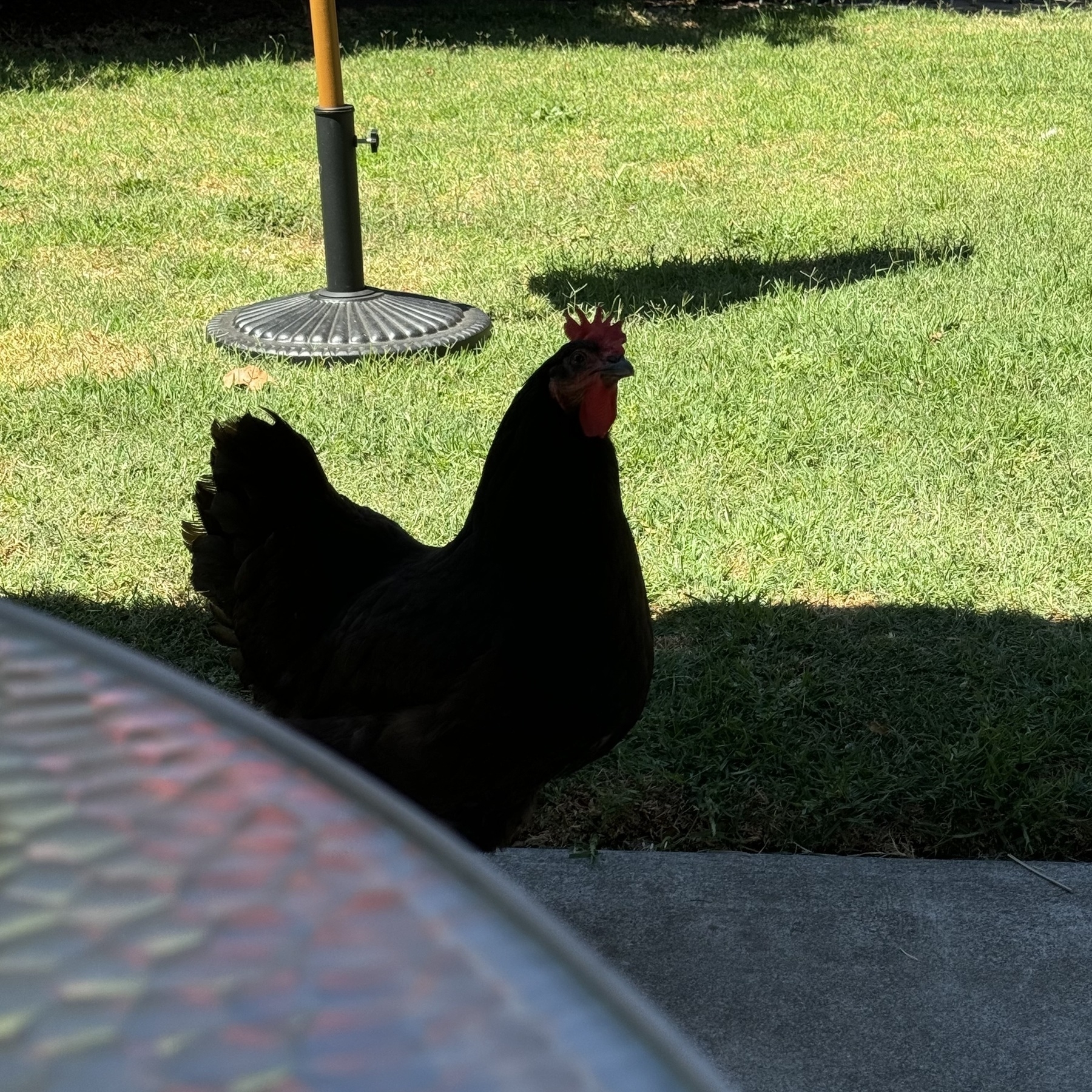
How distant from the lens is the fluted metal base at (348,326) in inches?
233

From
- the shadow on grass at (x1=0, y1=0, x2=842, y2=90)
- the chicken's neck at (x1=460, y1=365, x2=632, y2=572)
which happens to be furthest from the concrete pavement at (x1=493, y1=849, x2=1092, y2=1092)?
the shadow on grass at (x1=0, y1=0, x2=842, y2=90)

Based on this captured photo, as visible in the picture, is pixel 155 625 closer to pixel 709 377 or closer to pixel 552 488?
pixel 552 488

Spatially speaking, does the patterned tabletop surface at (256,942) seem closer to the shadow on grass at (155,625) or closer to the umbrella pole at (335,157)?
the shadow on grass at (155,625)

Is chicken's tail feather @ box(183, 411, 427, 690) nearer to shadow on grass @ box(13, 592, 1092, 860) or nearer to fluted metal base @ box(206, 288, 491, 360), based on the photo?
shadow on grass @ box(13, 592, 1092, 860)

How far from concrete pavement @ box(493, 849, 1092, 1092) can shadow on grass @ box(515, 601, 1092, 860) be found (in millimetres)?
131

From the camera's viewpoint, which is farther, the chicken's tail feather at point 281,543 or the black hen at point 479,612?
the chicken's tail feather at point 281,543

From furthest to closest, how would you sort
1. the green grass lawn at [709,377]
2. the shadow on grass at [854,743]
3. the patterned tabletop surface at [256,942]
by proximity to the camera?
the green grass lawn at [709,377] < the shadow on grass at [854,743] < the patterned tabletop surface at [256,942]

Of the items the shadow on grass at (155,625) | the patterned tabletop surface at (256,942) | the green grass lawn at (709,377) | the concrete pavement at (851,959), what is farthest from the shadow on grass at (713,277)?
the patterned tabletop surface at (256,942)

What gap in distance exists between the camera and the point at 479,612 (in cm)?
271

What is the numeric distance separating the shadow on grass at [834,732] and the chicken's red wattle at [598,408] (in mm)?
1144

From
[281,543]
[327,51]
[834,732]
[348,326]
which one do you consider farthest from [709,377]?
[281,543]

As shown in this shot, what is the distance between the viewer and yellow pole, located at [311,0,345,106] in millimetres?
5750

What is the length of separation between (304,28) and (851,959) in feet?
46.1

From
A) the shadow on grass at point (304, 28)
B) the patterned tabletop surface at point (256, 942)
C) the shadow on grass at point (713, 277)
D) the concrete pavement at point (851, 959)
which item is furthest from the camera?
the shadow on grass at point (304, 28)
